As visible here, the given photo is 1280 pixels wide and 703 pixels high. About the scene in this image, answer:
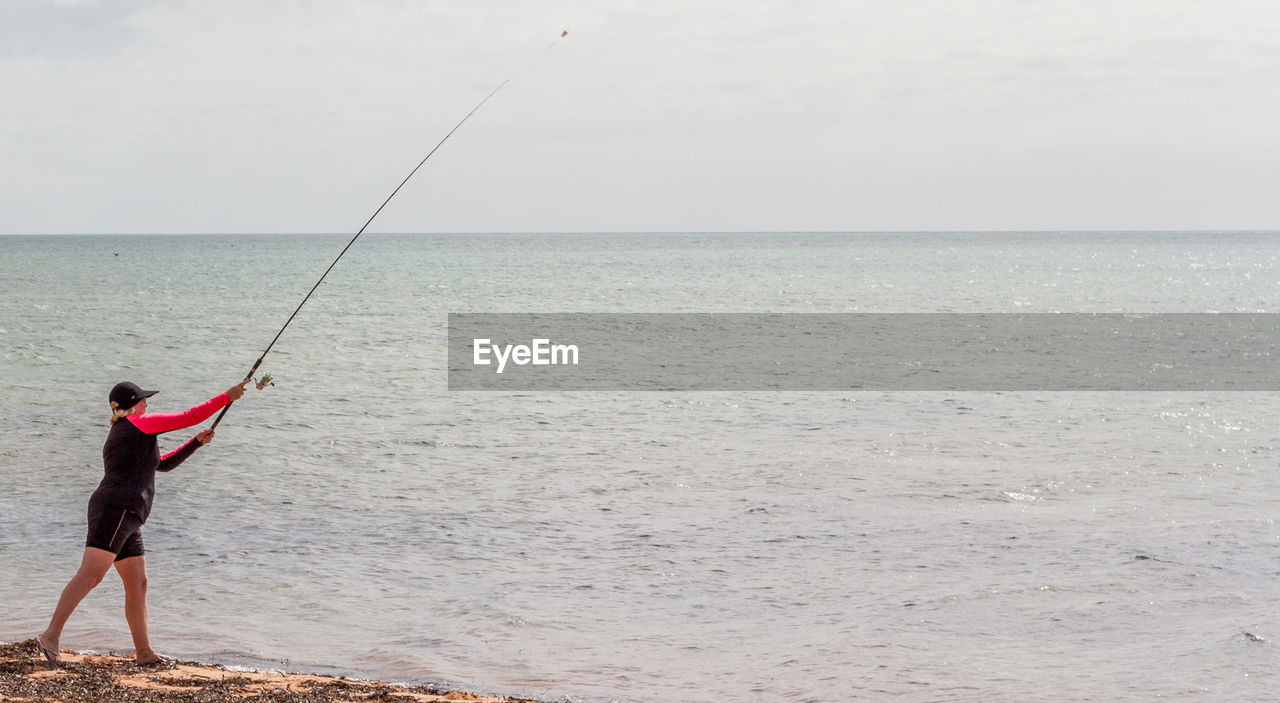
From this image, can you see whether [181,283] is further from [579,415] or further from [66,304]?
[579,415]

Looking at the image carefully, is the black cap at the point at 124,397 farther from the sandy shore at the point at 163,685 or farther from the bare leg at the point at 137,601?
the sandy shore at the point at 163,685

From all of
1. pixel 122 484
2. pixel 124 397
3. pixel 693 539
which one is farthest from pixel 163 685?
pixel 693 539

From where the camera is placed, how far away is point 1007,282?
69.1 meters

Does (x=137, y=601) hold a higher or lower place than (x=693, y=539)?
higher

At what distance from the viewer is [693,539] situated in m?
10.1

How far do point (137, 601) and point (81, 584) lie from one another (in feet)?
1.00

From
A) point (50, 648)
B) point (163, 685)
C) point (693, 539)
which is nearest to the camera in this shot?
point (163, 685)

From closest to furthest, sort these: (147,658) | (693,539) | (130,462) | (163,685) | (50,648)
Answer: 1. (163,685)
2. (130,462)
3. (50,648)
4. (147,658)
5. (693,539)

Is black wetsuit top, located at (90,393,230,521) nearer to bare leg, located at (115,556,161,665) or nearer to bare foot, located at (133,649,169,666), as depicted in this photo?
bare leg, located at (115,556,161,665)

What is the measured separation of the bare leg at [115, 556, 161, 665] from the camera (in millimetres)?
A: 6305

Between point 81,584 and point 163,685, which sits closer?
point 163,685

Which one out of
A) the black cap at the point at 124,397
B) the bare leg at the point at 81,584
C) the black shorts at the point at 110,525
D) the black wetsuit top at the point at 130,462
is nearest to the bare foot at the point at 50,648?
the bare leg at the point at 81,584

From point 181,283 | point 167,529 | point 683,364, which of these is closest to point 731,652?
point 167,529

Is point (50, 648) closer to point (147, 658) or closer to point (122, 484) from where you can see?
point (147, 658)
